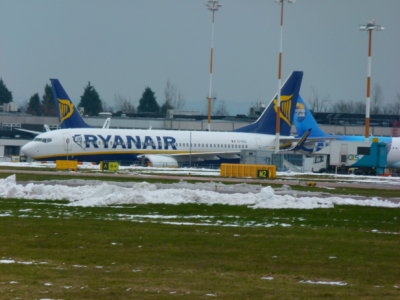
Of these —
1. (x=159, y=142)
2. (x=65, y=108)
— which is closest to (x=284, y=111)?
(x=159, y=142)

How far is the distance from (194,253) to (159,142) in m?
67.3

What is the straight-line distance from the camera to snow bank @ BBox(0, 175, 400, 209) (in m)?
40.0

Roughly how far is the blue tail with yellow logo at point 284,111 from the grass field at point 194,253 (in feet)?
208

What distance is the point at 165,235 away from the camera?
28609 mm

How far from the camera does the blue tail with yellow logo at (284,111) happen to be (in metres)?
102

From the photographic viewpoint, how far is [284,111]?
4035 inches

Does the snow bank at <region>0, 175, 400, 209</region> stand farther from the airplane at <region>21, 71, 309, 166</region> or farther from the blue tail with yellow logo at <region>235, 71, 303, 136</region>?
the blue tail with yellow logo at <region>235, 71, 303, 136</region>

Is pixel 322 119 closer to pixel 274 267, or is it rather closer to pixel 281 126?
pixel 281 126

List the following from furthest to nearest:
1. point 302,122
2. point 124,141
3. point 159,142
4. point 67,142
→ point 302,122, point 159,142, point 124,141, point 67,142

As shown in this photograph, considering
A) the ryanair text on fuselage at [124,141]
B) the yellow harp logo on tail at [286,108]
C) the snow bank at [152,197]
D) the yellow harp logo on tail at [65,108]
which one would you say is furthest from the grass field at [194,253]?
the yellow harp logo on tail at [65,108]

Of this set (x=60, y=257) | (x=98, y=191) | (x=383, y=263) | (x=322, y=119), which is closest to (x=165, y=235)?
(x=60, y=257)

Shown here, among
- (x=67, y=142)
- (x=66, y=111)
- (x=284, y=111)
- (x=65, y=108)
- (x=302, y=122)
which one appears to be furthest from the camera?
(x=302, y=122)

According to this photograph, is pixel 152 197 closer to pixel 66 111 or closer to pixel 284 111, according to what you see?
pixel 284 111

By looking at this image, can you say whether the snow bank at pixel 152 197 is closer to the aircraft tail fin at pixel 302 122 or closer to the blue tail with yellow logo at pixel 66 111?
the blue tail with yellow logo at pixel 66 111
